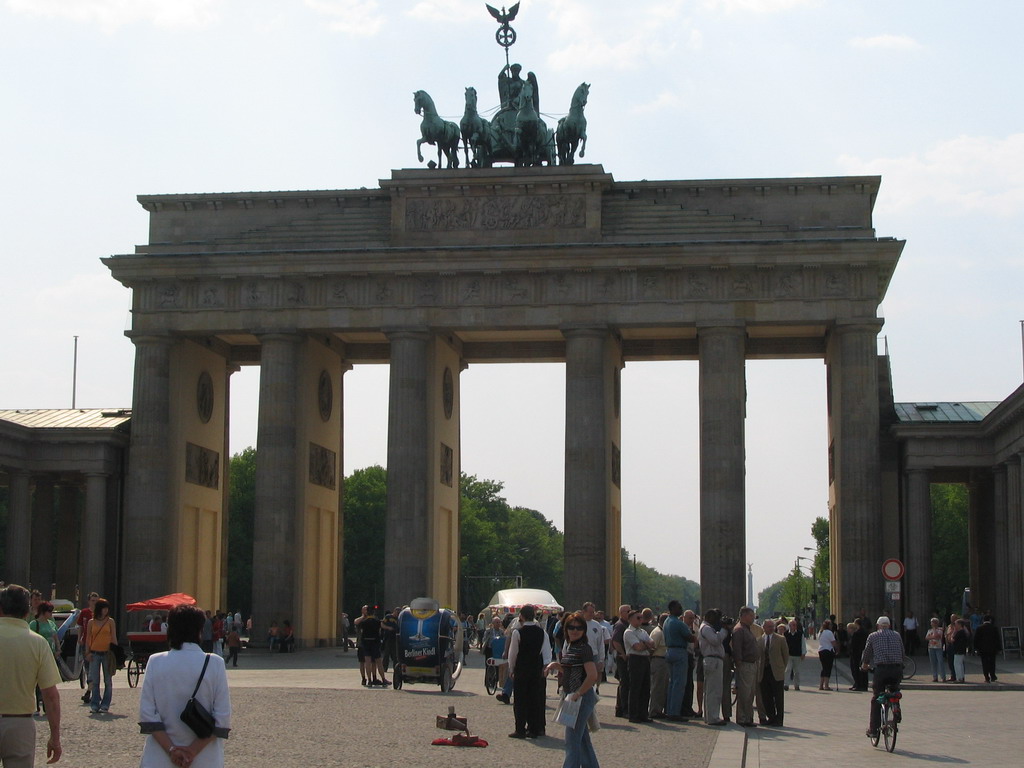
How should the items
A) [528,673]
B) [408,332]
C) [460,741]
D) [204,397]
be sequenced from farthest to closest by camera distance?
1. [204,397]
2. [408,332]
3. [528,673]
4. [460,741]

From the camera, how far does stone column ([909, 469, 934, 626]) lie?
184ft

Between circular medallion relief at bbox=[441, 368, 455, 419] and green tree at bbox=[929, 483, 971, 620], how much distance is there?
48.6 meters

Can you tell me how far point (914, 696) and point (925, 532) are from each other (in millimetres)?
22008

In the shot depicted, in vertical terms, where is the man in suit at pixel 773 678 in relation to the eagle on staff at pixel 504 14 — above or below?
below

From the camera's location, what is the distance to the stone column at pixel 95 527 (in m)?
59.9

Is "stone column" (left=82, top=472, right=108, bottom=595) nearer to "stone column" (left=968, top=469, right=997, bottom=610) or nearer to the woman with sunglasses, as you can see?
"stone column" (left=968, top=469, right=997, bottom=610)

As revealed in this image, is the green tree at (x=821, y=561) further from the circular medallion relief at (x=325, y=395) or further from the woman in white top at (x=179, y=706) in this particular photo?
the woman in white top at (x=179, y=706)

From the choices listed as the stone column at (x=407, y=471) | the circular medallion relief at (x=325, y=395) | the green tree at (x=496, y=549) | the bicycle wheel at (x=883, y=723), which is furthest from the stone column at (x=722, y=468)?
the green tree at (x=496, y=549)

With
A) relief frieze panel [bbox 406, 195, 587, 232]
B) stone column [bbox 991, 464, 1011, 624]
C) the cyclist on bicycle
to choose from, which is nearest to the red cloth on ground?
the cyclist on bicycle

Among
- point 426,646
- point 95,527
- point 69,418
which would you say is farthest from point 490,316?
point 426,646

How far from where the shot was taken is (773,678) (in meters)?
27.8

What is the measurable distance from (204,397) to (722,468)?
21.2 metres

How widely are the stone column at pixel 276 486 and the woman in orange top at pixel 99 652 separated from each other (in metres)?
30.3

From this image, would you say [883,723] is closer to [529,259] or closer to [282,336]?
[529,259]
